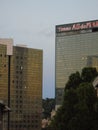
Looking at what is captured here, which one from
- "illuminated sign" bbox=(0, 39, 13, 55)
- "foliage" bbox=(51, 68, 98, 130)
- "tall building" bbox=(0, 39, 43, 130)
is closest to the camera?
"illuminated sign" bbox=(0, 39, 13, 55)

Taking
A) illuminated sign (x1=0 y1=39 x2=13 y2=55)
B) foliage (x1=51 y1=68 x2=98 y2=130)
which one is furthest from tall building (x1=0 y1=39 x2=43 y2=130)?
illuminated sign (x1=0 y1=39 x2=13 y2=55)

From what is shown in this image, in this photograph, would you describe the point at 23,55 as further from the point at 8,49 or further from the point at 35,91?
the point at 8,49

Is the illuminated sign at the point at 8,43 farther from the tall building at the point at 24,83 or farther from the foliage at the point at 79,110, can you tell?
the tall building at the point at 24,83

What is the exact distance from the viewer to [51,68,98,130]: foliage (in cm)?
4151

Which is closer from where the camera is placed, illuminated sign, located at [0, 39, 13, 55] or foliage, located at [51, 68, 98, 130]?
illuminated sign, located at [0, 39, 13, 55]

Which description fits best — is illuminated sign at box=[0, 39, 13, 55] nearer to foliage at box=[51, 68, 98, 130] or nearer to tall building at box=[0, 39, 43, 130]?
foliage at box=[51, 68, 98, 130]

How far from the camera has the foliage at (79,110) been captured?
41509 mm

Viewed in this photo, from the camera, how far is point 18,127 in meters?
192

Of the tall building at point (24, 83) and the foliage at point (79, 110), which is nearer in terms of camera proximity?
the foliage at point (79, 110)

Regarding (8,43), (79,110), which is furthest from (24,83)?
(8,43)

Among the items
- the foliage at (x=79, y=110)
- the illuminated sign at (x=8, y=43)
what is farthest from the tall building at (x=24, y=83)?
the illuminated sign at (x=8, y=43)

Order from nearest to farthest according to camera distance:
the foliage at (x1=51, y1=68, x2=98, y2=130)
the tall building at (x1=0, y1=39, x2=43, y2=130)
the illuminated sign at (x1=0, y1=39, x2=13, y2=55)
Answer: the illuminated sign at (x1=0, y1=39, x2=13, y2=55) < the foliage at (x1=51, y1=68, x2=98, y2=130) < the tall building at (x1=0, y1=39, x2=43, y2=130)

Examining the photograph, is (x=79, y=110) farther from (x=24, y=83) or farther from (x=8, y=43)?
(x=24, y=83)

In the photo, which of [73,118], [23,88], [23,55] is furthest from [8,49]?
[23,88]
